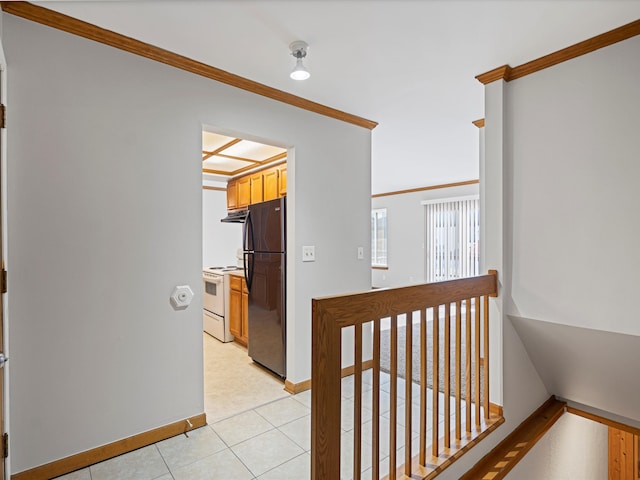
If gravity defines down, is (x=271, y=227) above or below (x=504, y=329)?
above

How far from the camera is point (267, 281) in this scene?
318 centimetres

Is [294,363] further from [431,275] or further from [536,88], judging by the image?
[431,275]

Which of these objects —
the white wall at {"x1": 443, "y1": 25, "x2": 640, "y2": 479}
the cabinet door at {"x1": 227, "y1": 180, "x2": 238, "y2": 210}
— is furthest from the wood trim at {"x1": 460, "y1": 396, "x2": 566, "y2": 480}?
the cabinet door at {"x1": 227, "y1": 180, "x2": 238, "y2": 210}

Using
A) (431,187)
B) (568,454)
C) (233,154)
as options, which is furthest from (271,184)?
(431,187)

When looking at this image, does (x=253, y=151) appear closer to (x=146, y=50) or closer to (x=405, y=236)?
(x=146, y=50)

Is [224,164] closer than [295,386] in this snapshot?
No

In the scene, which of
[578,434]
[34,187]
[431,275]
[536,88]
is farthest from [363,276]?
[431,275]

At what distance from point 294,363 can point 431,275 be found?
17.2 feet

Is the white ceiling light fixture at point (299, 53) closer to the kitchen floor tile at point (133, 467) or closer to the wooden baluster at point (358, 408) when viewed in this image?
the wooden baluster at point (358, 408)

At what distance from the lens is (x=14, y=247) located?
167cm

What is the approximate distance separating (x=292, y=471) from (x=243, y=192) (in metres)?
3.37

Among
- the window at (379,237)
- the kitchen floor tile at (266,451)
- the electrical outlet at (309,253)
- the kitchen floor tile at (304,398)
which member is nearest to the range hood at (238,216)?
the electrical outlet at (309,253)

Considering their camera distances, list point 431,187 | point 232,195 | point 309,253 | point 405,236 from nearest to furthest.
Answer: point 309,253
point 232,195
point 431,187
point 405,236

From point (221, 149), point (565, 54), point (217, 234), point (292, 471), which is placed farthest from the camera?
point (217, 234)
